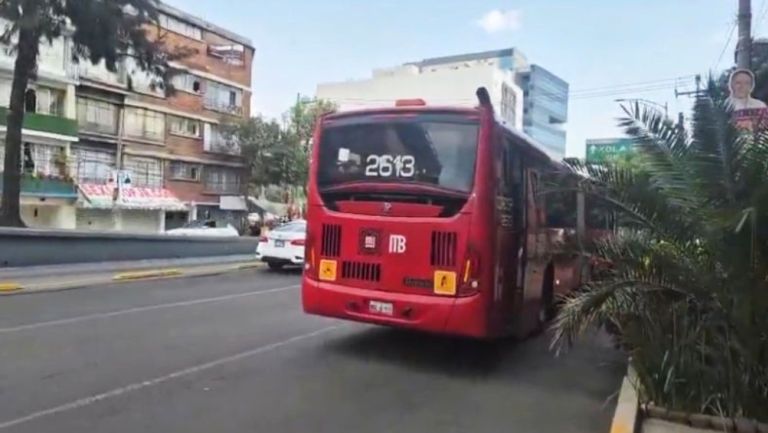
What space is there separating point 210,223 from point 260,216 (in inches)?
317

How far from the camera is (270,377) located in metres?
6.96

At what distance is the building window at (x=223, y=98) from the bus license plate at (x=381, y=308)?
40.9 metres

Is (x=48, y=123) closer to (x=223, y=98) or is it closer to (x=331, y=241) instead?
(x=223, y=98)

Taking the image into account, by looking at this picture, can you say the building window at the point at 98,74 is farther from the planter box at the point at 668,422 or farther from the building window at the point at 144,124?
the planter box at the point at 668,422

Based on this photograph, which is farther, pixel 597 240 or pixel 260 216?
pixel 260 216

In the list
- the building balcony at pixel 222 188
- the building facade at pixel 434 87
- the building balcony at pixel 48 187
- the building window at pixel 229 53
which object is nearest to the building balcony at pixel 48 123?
the building balcony at pixel 48 187

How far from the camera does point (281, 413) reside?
5688mm

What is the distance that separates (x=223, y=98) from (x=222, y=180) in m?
5.69

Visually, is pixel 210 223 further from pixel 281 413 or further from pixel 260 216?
pixel 281 413

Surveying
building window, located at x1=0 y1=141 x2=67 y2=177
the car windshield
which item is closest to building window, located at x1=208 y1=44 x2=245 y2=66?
building window, located at x1=0 y1=141 x2=67 y2=177

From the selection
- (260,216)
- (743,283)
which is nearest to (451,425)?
(743,283)

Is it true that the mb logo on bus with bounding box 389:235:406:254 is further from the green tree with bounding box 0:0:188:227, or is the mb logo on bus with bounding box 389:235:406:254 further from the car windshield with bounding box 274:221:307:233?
the green tree with bounding box 0:0:188:227

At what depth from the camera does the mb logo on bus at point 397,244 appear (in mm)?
7594

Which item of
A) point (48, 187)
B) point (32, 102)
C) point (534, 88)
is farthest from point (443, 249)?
point (534, 88)
